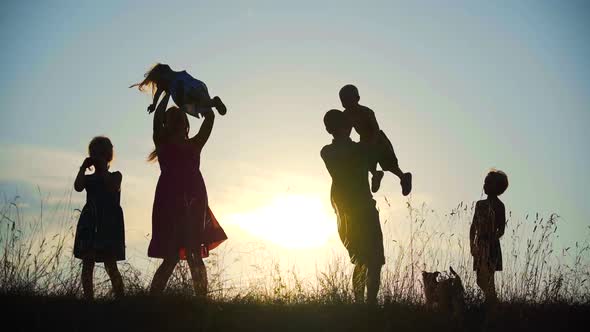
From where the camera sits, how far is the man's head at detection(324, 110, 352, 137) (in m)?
7.52

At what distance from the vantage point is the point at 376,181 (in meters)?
7.54

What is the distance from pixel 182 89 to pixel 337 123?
5.11ft

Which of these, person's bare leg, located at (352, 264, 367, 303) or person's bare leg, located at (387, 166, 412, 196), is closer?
person's bare leg, located at (352, 264, 367, 303)

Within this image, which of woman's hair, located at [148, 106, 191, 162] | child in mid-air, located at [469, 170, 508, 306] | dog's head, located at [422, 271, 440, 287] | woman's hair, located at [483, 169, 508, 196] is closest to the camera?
dog's head, located at [422, 271, 440, 287]

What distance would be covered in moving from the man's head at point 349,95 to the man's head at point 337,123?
0.76 ft

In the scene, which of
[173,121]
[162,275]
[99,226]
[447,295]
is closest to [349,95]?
[173,121]

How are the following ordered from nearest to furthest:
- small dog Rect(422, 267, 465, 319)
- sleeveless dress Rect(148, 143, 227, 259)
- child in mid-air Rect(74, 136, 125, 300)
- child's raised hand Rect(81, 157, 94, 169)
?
small dog Rect(422, 267, 465, 319) → sleeveless dress Rect(148, 143, 227, 259) → child in mid-air Rect(74, 136, 125, 300) → child's raised hand Rect(81, 157, 94, 169)

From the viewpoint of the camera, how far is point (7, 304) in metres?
6.49

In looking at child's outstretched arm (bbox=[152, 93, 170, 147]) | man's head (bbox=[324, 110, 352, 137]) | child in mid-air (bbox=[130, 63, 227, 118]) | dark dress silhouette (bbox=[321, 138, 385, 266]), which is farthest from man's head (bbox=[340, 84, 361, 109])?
child's outstretched arm (bbox=[152, 93, 170, 147])

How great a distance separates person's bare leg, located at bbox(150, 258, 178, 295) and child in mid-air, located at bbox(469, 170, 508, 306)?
11.3 ft

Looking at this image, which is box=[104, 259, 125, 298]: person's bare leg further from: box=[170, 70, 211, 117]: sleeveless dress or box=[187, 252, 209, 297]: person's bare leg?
box=[170, 70, 211, 117]: sleeveless dress

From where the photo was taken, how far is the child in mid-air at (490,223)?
863 cm

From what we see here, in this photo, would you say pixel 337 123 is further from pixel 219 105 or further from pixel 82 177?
pixel 82 177

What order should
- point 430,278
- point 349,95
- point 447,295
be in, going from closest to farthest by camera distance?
point 447,295, point 430,278, point 349,95
